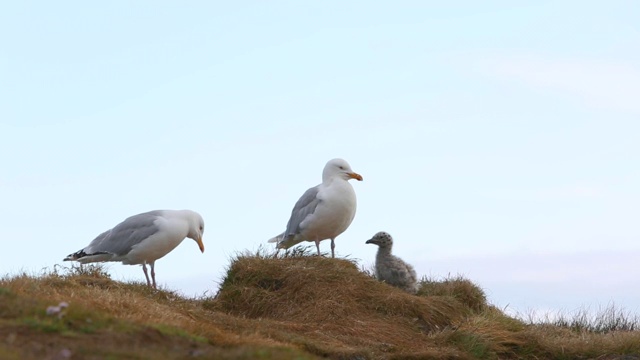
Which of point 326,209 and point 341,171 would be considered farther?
point 341,171

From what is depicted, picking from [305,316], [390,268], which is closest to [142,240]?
[305,316]

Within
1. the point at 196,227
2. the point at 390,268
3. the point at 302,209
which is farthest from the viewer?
the point at 302,209

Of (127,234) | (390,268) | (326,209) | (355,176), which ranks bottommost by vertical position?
(390,268)

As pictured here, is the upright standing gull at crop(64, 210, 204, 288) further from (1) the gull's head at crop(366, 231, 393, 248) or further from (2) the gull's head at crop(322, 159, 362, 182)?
(1) the gull's head at crop(366, 231, 393, 248)

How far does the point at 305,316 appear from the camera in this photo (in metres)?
13.4

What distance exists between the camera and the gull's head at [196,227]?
626 inches

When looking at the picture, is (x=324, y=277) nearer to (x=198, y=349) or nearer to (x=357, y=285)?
(x=357, y=285)

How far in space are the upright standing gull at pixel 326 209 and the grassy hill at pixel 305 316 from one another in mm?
939

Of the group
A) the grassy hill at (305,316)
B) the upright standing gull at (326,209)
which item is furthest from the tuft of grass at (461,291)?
the upright standing gull at (326,209)

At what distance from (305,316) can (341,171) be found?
3.89 m

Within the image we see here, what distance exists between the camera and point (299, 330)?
12.6 meters

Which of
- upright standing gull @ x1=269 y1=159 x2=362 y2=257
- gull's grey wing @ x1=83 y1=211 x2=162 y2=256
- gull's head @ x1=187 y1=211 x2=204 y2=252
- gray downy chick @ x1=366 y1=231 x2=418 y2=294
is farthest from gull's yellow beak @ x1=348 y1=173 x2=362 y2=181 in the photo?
gull's grey wing @ x1=83 y1=211 x2=162 y2=256

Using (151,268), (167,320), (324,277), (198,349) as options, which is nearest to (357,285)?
(324,277)

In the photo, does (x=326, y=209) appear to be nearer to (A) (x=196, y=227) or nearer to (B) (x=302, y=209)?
(B) (x=302, y=209)
